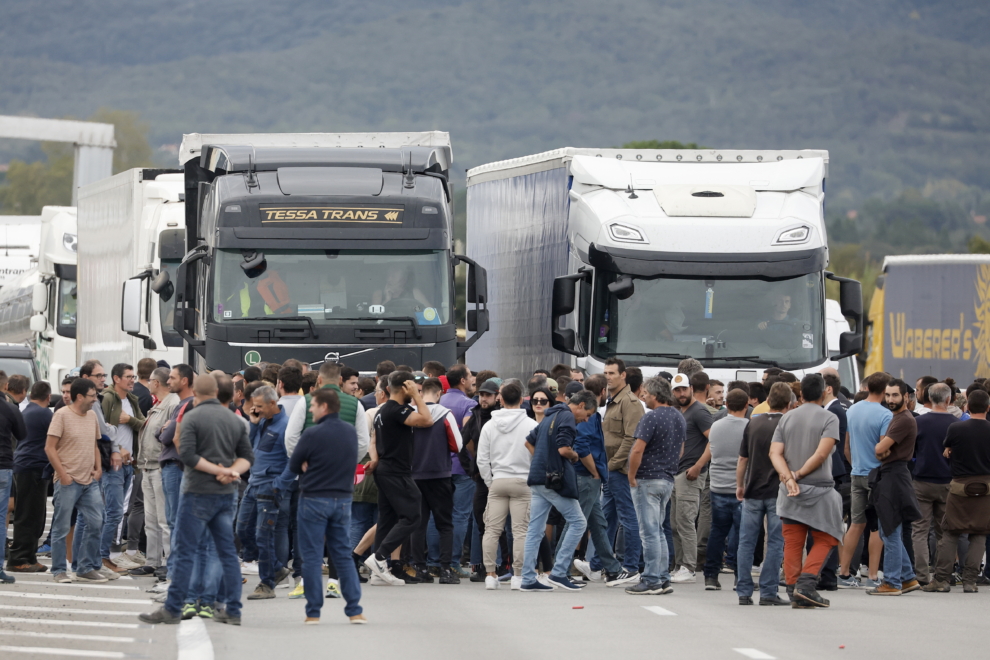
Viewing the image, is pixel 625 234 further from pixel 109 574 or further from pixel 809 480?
Result: pixel 109 574

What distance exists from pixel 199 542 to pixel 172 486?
1.50 meters

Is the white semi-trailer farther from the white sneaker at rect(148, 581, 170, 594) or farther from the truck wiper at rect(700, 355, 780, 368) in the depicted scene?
the white sneaker at rect(148, 581, 170, 594)

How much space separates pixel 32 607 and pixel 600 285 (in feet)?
26.7

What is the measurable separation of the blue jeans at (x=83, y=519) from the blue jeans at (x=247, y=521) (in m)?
1.24

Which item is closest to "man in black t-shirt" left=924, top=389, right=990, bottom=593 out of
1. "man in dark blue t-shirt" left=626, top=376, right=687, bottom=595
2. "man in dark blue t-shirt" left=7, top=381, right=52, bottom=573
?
"man in dark blue t-shirt" left=626, top=376, right=687, bottom=595

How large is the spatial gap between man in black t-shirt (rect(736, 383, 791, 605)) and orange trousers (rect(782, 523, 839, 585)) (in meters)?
0.13

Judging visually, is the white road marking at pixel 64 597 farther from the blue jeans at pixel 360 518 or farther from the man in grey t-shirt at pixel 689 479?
the man in grey t-shirt at pixel 689 479

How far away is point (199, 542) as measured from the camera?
1038 centimetres

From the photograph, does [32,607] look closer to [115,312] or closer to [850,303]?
[850,303]

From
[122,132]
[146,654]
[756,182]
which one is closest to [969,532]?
[756,182]

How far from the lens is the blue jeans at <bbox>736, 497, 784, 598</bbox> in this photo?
1211 centimetres

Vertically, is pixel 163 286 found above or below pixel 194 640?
above

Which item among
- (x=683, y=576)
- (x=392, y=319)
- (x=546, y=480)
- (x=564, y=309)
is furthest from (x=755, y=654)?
(x=564, y=309)

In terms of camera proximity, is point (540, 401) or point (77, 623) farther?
point (540, 401)
